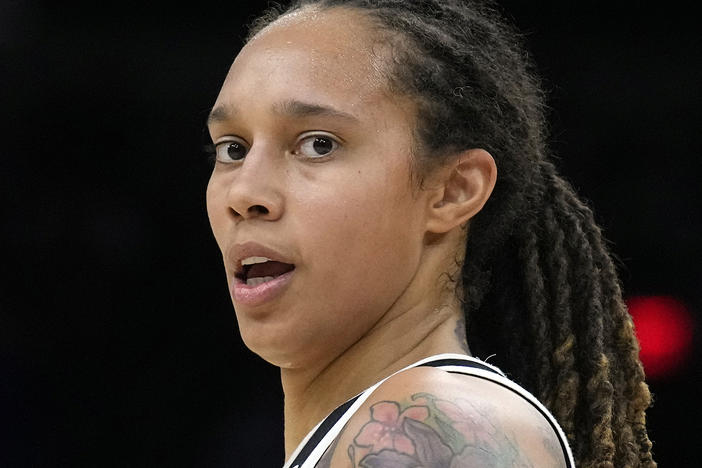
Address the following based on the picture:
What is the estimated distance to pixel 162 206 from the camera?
379 cm

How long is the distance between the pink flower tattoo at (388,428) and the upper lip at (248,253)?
0.35 meters

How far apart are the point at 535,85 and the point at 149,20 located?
77.3 inches

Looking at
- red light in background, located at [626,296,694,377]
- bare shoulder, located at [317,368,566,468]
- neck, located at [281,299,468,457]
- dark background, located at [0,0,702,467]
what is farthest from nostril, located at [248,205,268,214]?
red light in background, located at [626,296,694,377]

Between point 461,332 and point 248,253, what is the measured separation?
1.25 ft

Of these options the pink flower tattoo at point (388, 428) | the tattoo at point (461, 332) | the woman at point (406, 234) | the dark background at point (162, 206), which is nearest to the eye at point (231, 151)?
the woman at point (406, 234)

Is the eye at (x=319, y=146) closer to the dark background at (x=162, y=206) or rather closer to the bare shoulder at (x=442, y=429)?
the bare shoulder at (x=442, y=429)

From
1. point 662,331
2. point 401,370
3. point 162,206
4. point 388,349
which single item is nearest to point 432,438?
point 401,370

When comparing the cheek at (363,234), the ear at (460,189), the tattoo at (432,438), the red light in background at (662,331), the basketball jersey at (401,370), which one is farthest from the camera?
the red light in background at (662,331)

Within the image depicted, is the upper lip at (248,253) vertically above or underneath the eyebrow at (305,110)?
underneath

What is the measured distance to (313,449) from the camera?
5.69ft

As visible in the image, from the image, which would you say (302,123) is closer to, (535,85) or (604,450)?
(535,85)

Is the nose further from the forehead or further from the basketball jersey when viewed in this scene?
the basketball jersey

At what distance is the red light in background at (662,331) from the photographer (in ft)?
11.6

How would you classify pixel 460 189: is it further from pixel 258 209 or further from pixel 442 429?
pixel 442 429
